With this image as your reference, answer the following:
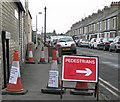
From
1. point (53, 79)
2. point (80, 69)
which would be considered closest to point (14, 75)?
point (53, 79)

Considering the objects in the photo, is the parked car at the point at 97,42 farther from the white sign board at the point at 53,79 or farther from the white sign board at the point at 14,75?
the white sign board at the point at 14,75

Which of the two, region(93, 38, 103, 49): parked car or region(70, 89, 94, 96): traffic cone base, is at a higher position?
region(93, 38, 103, 49): parked car

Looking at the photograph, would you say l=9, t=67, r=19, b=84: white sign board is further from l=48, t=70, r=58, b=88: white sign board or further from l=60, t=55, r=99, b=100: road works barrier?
l=60, t=55, r=99, b=100: road works barrier

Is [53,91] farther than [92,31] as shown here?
No

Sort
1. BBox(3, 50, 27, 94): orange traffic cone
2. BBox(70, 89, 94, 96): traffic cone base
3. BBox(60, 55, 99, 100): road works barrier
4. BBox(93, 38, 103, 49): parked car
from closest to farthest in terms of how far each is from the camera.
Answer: BBox(60, 55, 99, 100): road works barrier
BBox(3, 50, 27, 94): orange traffic cone
BBox(70, 89, 94, 96): traffic cone base
BBox(93, 38, 103, 49): parked car

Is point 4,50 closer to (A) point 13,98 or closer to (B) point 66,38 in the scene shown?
(A) point 13,98

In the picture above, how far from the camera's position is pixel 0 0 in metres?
7.57

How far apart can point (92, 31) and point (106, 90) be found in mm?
64275

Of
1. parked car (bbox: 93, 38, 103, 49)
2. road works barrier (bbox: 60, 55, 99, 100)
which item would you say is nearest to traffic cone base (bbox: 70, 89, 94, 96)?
road works barrier (bbox: 60, 55, 99, 100)

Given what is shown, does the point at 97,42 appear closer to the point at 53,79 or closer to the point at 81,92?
the point at 53,79

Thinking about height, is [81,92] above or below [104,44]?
below

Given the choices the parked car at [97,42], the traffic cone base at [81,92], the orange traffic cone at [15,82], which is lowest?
the traffic cone base at [81,92]

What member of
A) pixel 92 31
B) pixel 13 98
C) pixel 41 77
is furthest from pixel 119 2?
pixel 13 98


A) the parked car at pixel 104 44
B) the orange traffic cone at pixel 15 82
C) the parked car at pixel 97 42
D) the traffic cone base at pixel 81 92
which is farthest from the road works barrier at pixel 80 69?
the parked car at pixel 97 42
